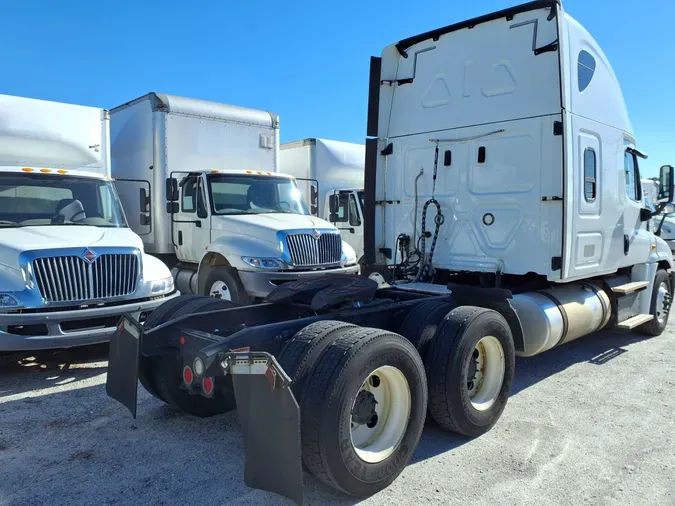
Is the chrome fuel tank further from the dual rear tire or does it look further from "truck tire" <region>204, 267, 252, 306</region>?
"truck tire" <region>204, 267, 252, 306</region>

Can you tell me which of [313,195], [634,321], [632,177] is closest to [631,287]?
[634,321]

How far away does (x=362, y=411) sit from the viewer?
3502 mm

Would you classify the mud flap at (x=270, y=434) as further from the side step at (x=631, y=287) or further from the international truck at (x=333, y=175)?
the international truck at (x=333, y=175)

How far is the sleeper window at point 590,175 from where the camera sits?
5.91 m

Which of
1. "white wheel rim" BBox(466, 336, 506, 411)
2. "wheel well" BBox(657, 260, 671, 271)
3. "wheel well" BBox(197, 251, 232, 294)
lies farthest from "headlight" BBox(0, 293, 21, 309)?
"wheel well" BBox(657, 260, 671, 271)

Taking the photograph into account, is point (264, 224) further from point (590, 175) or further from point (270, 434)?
point (270, 434)

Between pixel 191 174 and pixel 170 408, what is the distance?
5382mm

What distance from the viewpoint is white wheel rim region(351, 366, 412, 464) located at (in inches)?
140

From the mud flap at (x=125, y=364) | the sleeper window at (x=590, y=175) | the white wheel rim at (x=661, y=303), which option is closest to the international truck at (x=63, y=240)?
the mud flap at (x=125, y=364)

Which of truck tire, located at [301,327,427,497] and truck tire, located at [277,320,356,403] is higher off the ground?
truck tire, located at [277,320,356,403]

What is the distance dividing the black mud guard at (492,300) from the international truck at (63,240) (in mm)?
3494

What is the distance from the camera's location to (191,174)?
9.45 m

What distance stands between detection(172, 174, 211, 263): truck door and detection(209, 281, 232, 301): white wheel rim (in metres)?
0.78

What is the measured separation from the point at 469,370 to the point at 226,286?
15.9ft
